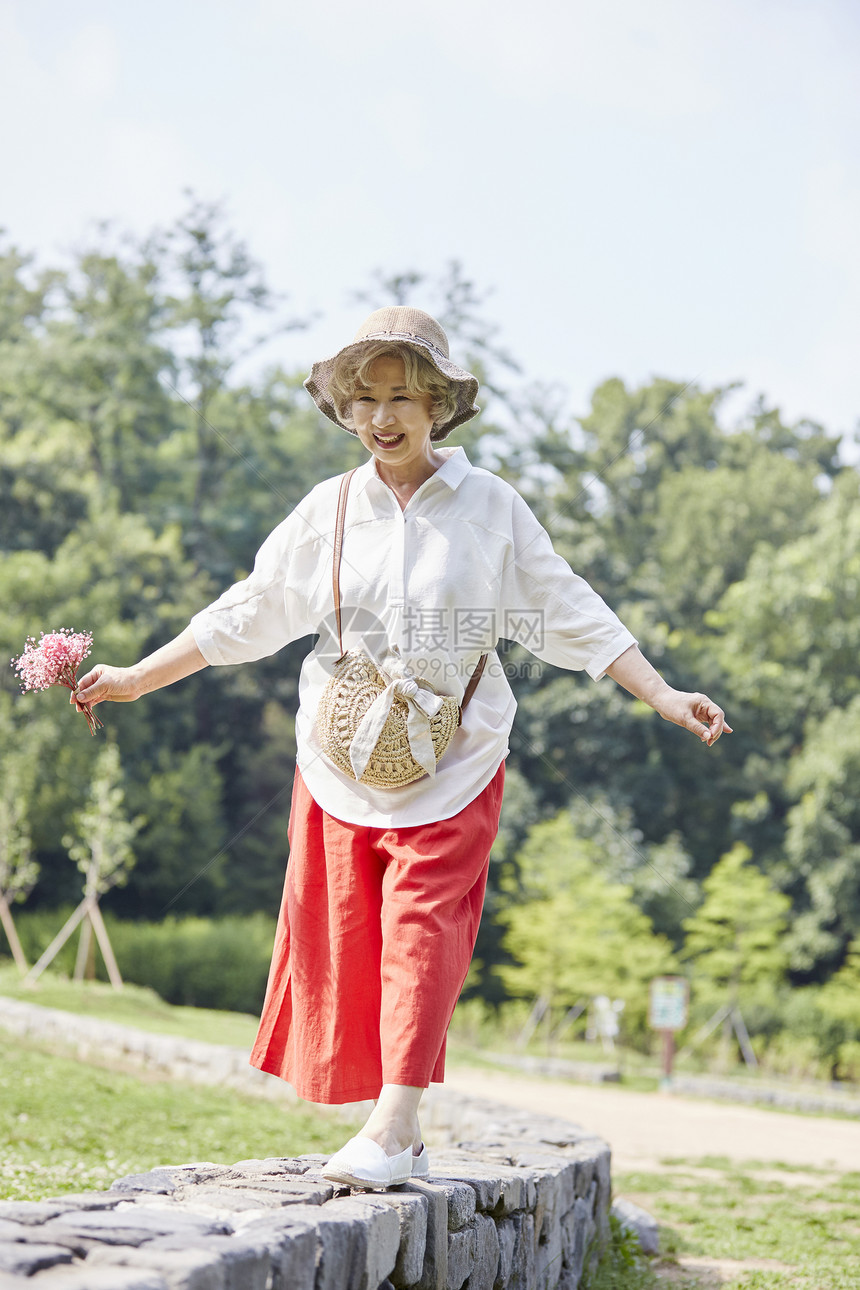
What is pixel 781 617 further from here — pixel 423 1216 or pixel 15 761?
pixel 423 1216

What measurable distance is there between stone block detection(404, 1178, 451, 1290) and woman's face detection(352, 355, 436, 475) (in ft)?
4.90

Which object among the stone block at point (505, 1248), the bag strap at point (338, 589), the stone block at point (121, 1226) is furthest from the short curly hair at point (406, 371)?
the stone block at point (505, 1248)

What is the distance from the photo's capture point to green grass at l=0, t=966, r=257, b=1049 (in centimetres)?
1091

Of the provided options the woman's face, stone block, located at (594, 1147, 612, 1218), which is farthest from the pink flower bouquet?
stone block, located at (594, 1147, 612, 1218)

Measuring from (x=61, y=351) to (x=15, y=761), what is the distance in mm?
10532

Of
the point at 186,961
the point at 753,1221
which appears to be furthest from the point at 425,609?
the point at 186,961

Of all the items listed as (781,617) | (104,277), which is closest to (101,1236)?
(781,617)

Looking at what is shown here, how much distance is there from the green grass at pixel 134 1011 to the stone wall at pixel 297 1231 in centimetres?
756

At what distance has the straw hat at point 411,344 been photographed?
2.43 m

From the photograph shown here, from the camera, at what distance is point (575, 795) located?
74.7 feet

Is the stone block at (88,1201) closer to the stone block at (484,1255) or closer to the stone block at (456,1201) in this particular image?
the stone block at (456,1201)

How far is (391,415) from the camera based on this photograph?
2.49m

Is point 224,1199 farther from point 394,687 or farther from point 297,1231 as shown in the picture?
point 394,687

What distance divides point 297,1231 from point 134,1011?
1130cm
